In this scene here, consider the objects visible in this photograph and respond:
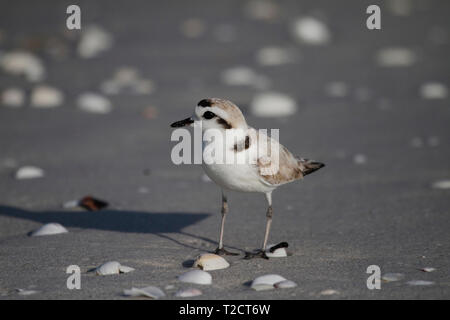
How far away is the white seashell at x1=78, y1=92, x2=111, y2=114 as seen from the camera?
9031mm

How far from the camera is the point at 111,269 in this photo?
14.4 feet

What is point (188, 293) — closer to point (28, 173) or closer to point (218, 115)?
point (218, 115)

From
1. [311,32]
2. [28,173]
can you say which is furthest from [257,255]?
[311,32]

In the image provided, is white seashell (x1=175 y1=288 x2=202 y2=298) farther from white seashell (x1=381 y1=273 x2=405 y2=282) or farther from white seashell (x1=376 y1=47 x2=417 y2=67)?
white seashell (x1=376 y1=47 x2=417 y2=67)

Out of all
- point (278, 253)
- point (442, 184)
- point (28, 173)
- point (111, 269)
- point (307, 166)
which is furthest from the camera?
point (28, 173)

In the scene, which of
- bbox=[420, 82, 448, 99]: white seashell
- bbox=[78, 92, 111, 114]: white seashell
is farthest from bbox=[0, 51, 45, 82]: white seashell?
bbox=[420, 82, 448, 99]: white seashell

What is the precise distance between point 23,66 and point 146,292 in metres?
7.51

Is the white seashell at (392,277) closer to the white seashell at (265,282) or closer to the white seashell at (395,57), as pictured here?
the white seashell at (265,282)

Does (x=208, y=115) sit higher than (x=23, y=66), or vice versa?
(x=23, y=66)

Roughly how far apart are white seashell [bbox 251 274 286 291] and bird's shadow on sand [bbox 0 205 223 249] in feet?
3.97

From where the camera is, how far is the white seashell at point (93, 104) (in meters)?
9.03

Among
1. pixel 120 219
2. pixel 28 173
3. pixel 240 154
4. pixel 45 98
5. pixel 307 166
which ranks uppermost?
pixel 45 98

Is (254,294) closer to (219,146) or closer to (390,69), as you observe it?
(219,146)
